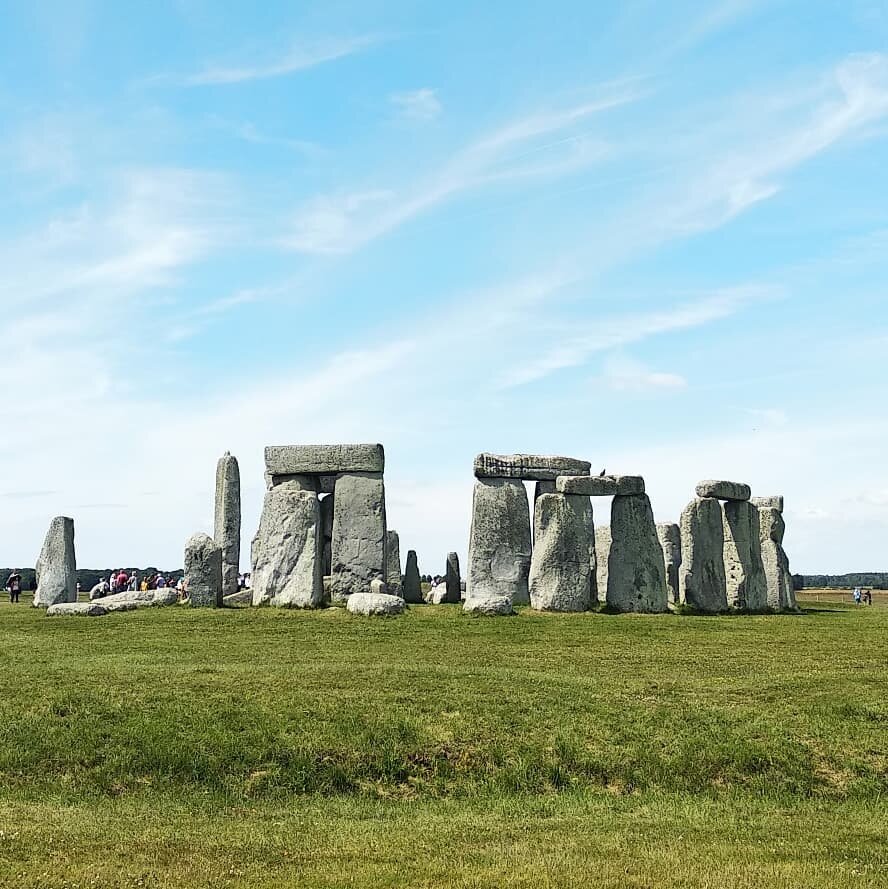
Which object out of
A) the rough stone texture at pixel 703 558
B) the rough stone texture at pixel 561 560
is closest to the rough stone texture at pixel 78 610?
the rough stone texture at pixel 561 560

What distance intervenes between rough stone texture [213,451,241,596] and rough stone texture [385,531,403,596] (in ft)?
14.3

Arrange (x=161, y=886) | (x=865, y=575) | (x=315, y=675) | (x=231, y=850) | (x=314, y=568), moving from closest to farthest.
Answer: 1. (x=161, y=886)
2. (x=231, y=850)
3. (x=315, y=675)
4. (x=314, y=568)
5. (x=865, y=575)

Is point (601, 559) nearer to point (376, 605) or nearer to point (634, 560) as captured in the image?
point (634, 560)

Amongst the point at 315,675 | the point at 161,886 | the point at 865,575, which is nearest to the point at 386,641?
the point at 315,675

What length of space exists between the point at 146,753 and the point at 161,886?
370 cm

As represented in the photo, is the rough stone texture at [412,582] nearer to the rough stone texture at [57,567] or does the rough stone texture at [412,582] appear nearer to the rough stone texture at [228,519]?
the rough stone texture at [228,519]

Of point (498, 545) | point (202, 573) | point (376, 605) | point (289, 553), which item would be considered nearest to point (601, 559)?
point (498, 545)

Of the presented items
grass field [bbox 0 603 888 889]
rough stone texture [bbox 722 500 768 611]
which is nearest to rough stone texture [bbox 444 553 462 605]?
rough stone texture [bbox 722 500 768 611]

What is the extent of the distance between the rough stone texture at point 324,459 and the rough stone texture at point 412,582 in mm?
4774

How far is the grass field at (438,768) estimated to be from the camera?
1080 centimetres

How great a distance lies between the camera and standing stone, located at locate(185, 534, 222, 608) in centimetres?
2716

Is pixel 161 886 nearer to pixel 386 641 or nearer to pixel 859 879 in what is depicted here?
pixel 859 879

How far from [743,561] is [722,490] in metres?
1.83

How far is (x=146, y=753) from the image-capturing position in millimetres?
13656
